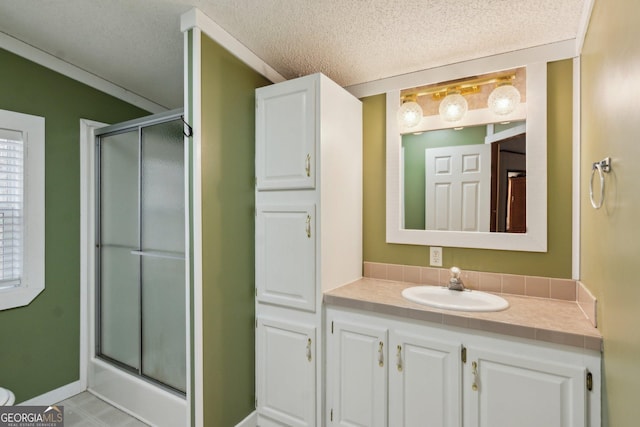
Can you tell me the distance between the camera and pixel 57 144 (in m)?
2.26

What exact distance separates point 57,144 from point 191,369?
6.15 ft

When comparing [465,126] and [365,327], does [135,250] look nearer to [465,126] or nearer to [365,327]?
[365,327]

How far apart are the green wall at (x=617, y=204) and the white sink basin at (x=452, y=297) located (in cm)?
45

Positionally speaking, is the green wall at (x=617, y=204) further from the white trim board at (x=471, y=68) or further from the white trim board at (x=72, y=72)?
the white trim board at (x=72, y=72)

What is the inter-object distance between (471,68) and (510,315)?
142cm

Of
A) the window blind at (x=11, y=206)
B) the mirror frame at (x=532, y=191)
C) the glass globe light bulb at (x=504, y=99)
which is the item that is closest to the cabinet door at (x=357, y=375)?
the mirror frame at (x=532, y=191)

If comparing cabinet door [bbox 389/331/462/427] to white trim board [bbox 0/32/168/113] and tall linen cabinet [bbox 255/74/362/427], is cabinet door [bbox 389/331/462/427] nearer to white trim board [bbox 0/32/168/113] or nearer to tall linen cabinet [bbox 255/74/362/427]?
tall linen cabinet [bbox 255/74/362/427]

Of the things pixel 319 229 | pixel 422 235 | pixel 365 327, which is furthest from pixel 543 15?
pixel 365 327

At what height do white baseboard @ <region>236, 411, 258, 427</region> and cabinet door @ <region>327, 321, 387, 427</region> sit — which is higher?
cabinet door @ <region>327, 321, 387, 427</region>

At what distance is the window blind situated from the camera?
2021 millimetres

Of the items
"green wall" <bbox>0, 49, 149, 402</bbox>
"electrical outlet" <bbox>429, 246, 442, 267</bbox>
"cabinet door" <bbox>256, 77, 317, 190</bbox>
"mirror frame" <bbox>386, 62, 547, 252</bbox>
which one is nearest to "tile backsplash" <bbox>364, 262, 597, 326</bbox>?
"electrical outlet" <bbox>429, 246, 442, 267</bbox>

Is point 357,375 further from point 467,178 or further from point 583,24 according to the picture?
point 583,24

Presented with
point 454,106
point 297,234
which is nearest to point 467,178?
point 454,106

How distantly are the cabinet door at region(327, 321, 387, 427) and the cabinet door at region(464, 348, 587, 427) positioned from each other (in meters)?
0.41
